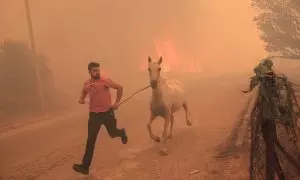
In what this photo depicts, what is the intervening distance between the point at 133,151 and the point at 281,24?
13.8m

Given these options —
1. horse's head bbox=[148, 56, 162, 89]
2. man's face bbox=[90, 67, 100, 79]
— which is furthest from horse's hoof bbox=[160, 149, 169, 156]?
Answer: man's face bbox=[90, 67, 100, 79]

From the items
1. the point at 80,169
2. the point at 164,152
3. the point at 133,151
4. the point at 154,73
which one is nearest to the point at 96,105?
the point at 80,169

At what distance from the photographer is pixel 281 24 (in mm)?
20734

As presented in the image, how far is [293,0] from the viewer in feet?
63.6

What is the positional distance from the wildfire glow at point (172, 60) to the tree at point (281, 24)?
82.1 ft

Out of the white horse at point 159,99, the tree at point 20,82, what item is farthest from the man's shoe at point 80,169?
the tree at point 20,82

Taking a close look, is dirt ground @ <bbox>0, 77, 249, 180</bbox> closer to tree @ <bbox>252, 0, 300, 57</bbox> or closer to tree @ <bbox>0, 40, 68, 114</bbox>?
tree @ <bbox>0, 40, 68, 114</bbox>

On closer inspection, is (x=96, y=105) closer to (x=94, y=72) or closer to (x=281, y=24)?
(x=94, y=72)

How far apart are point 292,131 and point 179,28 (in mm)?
50149

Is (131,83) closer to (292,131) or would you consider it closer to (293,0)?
(293,0)

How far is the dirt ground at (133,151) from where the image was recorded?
809 centimetres

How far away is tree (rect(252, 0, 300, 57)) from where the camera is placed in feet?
65.5

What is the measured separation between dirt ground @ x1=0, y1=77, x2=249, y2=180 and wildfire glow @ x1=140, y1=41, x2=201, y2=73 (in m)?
31.8

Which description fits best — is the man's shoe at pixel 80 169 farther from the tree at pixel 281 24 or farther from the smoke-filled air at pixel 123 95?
the tree at pixel 281 24
